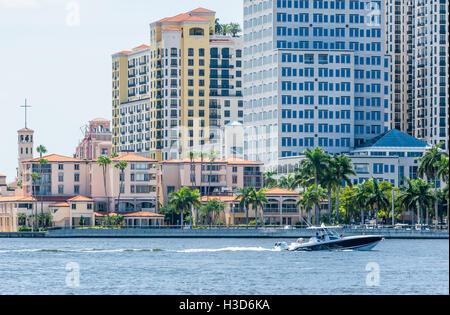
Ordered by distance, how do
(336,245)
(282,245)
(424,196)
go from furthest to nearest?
(424,196) < (282,245) < (336,245)

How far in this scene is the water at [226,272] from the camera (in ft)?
248

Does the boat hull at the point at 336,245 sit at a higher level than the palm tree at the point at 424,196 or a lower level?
lower

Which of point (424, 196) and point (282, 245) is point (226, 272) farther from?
point (424, 196)

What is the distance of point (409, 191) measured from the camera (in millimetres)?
198625

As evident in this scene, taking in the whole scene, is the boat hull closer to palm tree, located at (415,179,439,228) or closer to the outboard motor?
the outboard motor

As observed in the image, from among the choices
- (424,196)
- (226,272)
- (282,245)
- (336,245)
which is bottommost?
(282,245)

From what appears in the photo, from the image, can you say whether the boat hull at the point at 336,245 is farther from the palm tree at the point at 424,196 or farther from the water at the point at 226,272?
the palm tree at the point at 424,196

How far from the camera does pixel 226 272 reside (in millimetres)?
96875

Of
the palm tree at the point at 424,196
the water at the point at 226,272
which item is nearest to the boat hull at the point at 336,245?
the water at the point at 226,272

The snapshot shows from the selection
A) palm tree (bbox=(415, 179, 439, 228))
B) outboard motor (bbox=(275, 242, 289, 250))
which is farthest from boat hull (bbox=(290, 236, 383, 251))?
palm tree (bbox=(415, 179, 439, 228))

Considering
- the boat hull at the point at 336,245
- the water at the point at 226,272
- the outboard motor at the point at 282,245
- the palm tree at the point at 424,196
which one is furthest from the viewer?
the palm tree at the point at 424,196

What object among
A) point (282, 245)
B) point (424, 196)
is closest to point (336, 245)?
point (282, 245)
